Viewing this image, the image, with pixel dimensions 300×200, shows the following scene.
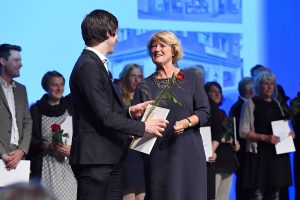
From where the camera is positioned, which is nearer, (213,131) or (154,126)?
(154,126)

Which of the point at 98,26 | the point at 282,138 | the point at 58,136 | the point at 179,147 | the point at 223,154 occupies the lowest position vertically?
the point at 223,154

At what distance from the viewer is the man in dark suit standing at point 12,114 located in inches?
183

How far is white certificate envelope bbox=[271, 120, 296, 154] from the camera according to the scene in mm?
5684

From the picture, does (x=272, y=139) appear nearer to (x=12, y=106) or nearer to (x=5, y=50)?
(x=12, y=106)

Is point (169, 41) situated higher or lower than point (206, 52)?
higher

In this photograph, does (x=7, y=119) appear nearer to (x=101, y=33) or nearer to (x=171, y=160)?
(x=171, y=160)

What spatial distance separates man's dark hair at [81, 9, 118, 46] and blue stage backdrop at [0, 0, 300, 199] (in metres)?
3.15

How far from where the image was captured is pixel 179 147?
346 cm

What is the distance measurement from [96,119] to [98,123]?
2 cm

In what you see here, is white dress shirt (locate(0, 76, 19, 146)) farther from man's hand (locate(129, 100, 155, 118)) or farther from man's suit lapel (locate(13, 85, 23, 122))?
man's hand (locate(129, 100, 155, 118))

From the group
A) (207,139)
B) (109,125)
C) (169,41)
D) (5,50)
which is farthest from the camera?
(207,139)

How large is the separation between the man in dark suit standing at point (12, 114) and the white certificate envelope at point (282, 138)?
7.26 ft

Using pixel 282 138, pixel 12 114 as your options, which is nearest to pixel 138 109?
pixel 12 114

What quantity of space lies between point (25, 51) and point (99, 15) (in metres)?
3.19
